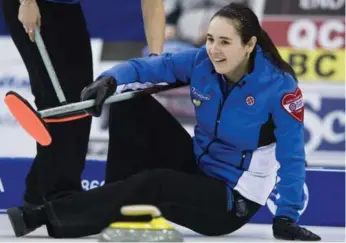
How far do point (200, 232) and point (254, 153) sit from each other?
0.28m

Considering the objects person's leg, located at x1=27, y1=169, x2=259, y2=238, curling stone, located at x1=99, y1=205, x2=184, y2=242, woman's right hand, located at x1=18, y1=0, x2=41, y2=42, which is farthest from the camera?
woman's right hand, located at x1=18, y1=0, x2=41, y2=42

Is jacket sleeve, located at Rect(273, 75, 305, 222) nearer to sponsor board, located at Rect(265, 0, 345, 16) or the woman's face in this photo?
the woman's face

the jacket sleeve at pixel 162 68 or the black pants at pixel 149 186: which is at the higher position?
the jacket sleeve at pixel 162 68

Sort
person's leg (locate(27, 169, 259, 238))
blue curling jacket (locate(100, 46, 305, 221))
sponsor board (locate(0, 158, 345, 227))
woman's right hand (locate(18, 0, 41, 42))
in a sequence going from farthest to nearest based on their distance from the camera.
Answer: sponsor board (locate(0, 158, 345, 227)) → woman's right hand (locate(18, 0, 41, 42)) → blue curling jacket (locate(100, 46, 305, 221)) → person's leg (locate(27, 169, 259, 238))

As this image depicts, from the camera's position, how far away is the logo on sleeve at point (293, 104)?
2.67 m

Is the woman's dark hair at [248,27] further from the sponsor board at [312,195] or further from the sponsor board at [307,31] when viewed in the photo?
the sponsor board at [307,31]

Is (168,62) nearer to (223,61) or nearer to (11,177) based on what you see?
(223,61)

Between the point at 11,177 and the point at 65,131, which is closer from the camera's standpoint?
the point at 65,131

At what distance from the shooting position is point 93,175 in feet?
12.1

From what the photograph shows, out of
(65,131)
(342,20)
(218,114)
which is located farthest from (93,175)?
(342,20)

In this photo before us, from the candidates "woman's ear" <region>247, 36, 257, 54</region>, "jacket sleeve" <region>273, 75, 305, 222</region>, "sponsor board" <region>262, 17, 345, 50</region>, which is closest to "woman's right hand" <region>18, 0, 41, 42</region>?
"woman's ear" <region>247, 36, 257, 54</region>

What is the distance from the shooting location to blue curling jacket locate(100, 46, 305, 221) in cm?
269

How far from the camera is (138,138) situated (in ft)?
9.03

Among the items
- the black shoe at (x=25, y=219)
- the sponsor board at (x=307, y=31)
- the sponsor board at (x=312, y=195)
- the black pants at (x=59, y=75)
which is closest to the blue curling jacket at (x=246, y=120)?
the black pants at (x=59, y=75)
